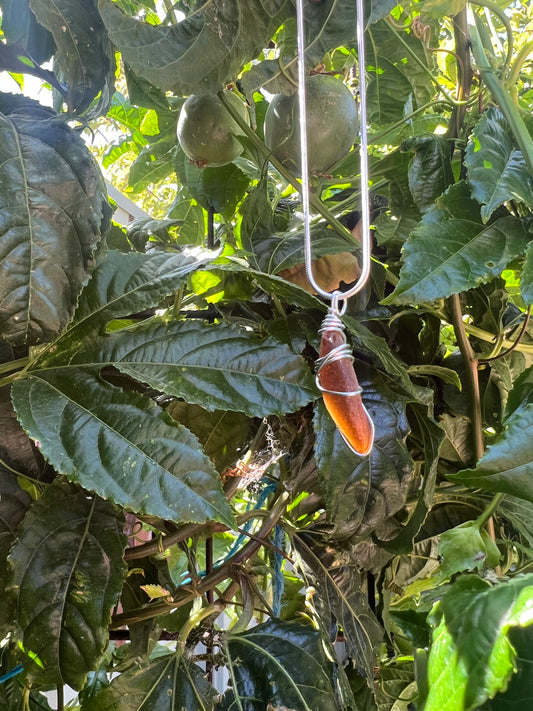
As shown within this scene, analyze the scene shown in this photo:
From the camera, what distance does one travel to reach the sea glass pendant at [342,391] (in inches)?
12.4

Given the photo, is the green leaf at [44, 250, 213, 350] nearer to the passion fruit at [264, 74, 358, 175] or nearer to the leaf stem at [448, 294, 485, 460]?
the passion fruit at [264, 74, 358, 175]

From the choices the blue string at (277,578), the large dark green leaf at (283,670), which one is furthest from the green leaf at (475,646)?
the blue string at (277,578)

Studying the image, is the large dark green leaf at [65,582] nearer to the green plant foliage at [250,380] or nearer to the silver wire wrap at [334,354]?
the green plant foliage at [250,380]

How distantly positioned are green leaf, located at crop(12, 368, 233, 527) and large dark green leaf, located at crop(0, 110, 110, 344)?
0.16 feet

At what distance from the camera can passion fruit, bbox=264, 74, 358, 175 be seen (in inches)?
19.4

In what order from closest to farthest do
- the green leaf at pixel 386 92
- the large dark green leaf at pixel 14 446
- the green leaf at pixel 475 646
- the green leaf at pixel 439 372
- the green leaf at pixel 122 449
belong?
the green leaf at pixel 475 646 < the green leaf at pixel 122 449 < the large dark green leaf at pixel 14 446 < the green leaf at pixel 439 372 < the green leaf at pixel 386 92

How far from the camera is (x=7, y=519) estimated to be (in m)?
0.47

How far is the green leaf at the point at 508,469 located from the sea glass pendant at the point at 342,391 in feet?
0.22

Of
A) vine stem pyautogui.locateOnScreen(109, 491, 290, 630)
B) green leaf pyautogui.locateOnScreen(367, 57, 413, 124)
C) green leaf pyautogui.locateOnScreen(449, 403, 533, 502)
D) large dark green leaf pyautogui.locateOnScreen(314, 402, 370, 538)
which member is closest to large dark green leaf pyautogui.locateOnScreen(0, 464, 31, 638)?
vine stem pyautogui.locateOnScreen(109, 491, 290, 630)

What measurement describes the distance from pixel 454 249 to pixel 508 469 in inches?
7.2

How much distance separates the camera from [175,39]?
1.51 feet

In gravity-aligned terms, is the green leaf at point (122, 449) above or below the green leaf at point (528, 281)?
below

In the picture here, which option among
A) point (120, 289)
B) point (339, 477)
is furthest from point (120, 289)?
point (339, 477)

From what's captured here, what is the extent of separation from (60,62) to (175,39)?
0.11 meters
